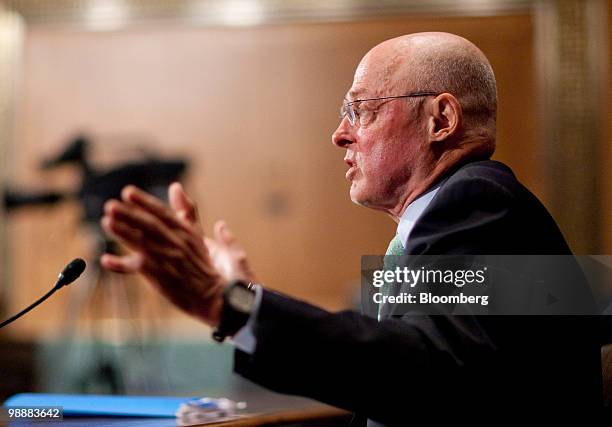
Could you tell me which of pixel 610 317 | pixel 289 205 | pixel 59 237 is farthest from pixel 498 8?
pixel 610 317

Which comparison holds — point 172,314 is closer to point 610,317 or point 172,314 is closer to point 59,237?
point 59,237

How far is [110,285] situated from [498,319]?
327cm

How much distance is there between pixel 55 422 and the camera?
1.32 meters

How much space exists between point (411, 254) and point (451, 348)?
15cm

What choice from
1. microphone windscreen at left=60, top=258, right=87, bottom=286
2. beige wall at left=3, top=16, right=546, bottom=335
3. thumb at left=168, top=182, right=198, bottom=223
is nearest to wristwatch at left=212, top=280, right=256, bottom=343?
thumb at left=168, top=182, right=198, bottom=223

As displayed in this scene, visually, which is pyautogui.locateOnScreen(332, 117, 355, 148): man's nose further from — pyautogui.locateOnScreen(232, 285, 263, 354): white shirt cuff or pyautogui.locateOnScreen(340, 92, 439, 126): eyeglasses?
pyautogui.locateOnScreen(232, 285, 263, 354): white shirt cuff

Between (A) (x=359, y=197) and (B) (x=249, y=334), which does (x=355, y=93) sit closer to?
(A) (x=359, y=197)

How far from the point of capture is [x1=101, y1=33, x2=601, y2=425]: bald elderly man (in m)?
0.95

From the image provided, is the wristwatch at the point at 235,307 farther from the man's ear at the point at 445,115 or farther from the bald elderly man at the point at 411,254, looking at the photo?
the man's ear at the point at 445,115

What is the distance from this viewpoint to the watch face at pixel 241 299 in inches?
37.6

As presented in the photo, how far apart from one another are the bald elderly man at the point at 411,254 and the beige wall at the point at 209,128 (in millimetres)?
2703

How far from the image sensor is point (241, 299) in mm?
960

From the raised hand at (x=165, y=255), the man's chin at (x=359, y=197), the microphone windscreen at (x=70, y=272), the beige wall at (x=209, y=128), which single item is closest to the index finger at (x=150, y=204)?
the raised hand at (x=165, y=255)

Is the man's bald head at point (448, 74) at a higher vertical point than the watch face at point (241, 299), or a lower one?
higher
